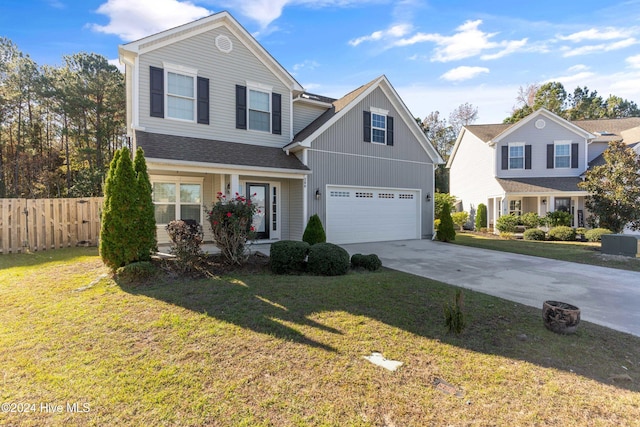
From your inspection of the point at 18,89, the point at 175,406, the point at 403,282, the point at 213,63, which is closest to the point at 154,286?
the point at 175,406

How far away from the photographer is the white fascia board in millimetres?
8178

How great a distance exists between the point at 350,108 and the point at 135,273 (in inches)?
372

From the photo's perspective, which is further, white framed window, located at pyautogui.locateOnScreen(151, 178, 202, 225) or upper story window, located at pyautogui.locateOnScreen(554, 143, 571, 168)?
upper story window, located at pyautogui.locateOnScreen(554, 143, 571, 168)

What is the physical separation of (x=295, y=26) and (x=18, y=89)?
2357 cm

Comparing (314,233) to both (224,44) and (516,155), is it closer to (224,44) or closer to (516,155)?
(224,44)

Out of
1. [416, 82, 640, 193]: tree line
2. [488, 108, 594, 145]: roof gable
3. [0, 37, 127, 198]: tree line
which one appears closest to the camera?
→ [488, 108, 594, 145]: roof gable

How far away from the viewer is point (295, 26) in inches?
416

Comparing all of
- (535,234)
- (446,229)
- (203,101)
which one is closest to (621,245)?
(446,229)

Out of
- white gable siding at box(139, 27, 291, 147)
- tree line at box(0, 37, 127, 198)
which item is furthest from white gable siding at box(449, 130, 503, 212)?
tree line at box(0, 37, 127, 198)

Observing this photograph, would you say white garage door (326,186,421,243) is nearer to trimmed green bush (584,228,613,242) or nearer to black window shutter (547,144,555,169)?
trimmed green bush (584,228,613,242)

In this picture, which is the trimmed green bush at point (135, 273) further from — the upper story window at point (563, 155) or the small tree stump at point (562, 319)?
the upper story window at point (563, 155)

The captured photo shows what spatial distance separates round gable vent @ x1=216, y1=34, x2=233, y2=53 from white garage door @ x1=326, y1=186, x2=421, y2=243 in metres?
6.15

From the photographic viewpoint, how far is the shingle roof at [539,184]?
1795 cm

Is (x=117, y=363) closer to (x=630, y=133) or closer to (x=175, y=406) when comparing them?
(x=175, y=406)
